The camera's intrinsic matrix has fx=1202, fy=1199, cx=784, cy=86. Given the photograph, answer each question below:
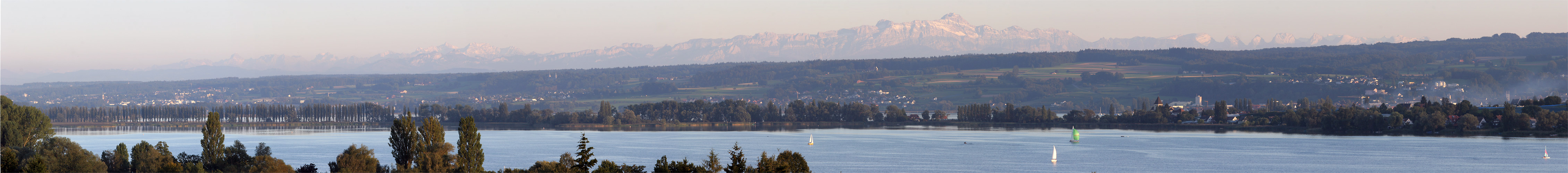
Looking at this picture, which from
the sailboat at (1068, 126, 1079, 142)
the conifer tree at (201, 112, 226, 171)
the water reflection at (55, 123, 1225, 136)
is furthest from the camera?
the water reflection at (55, 123, 1225, 136)

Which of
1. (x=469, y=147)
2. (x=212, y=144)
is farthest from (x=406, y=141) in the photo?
(x=212, y=144)

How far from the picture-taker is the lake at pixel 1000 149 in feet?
234

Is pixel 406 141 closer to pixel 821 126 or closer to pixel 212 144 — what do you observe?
pixel 212 144

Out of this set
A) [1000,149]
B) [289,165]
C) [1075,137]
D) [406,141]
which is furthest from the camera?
[1075,137]

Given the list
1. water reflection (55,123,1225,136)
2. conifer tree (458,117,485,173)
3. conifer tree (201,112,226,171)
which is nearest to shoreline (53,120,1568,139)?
water reflection (55,123,1225,136)

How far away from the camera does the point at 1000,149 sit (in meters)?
92.2

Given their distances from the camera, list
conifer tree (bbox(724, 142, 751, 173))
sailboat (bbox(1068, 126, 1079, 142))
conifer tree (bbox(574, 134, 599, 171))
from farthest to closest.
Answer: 1. sailboat (bbox(1068, 126, 1079, 142))
2. conifer tree (bbox(574, 134, 599, 171))
3. conifer tree (bbox(724, 142, 751, 173))

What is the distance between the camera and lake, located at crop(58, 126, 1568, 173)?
71.3 metres

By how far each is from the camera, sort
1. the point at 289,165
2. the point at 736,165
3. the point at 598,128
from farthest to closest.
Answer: the point at 598,128 < the point at 289,165 < the point at 736,165

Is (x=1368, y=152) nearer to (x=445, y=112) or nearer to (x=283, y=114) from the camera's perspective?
(x=445, y=112)

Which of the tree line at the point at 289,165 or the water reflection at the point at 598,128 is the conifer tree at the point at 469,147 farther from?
the water reflection at the point at 598,128

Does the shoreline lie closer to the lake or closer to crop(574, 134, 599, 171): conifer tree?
the lake

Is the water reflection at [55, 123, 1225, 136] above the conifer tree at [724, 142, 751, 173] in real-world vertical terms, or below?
below

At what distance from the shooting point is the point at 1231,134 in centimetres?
12150
